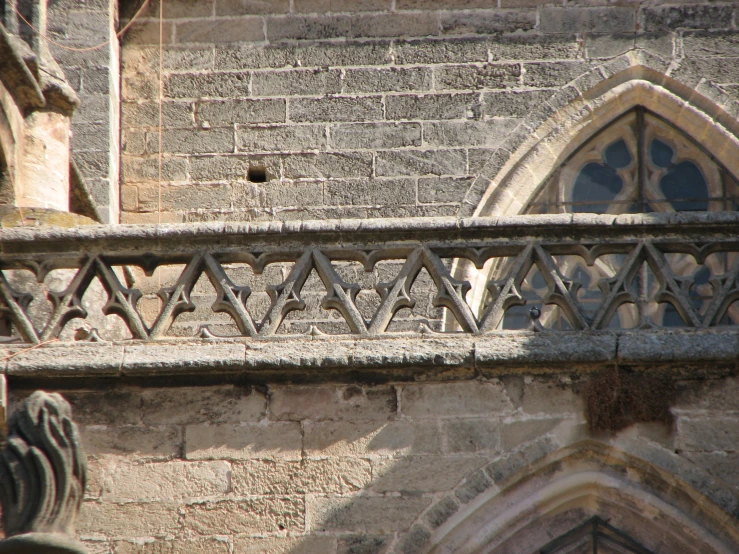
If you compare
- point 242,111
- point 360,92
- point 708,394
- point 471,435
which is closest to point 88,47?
point 242,111

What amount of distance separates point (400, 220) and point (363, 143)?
8.15 feet

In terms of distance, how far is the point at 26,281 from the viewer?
693cm

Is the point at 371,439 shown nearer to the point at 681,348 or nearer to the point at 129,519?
the point at 129,519

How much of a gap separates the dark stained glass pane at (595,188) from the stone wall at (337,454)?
2.92m

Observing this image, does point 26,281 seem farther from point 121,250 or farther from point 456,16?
point 456,16

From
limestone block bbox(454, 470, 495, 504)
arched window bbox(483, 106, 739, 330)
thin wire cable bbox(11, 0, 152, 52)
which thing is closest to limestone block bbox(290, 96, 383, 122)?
arched window bbox(483, 106, 739, 330)

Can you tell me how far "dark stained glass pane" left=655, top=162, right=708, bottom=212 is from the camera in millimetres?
9211

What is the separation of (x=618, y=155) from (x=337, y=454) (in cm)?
378

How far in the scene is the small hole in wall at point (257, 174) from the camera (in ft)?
30.2

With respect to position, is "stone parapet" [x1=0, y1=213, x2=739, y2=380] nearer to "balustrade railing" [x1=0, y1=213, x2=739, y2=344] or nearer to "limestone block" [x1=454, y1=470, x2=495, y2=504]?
"balustrade railing" [x1=0, y1=213, x2=739, y2=344]

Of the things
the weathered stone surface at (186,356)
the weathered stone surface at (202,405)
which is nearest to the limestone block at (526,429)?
the weathered stone surface at (202,405)

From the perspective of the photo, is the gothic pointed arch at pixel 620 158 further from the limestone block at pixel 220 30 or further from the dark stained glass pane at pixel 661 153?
the limestone block at pixel 220 30

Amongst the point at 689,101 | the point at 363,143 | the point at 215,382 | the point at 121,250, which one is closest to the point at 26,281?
the point at 121,250

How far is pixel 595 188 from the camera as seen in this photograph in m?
9.29
